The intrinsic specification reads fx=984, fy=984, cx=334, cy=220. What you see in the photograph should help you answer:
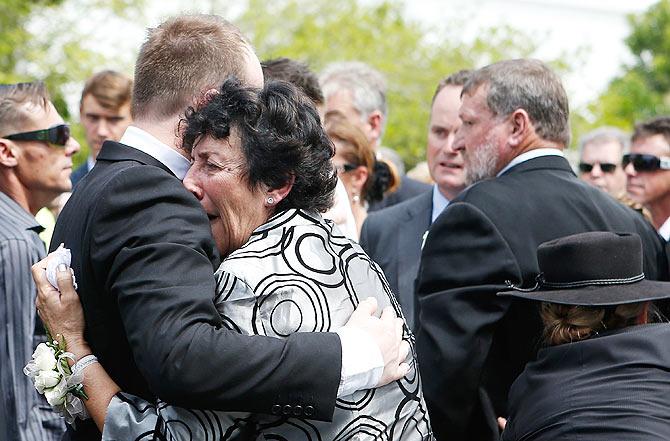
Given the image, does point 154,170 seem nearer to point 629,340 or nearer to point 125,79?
point 629,340

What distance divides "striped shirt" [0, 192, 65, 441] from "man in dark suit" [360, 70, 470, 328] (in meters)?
2.03

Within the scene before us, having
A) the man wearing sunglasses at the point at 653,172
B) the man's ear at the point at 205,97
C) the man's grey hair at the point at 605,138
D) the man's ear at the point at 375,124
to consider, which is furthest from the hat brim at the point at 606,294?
the man's grey hair at the point at 605,138

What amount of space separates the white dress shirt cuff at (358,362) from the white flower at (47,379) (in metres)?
0.89

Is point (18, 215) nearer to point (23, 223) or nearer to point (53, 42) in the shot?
point (23, 223)

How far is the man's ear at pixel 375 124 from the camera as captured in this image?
7.17 meters

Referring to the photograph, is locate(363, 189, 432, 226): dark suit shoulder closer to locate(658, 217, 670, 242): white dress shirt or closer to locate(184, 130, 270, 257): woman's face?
locate(658, 217, 670, 242): white dress shirt

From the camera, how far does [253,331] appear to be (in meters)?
2.71

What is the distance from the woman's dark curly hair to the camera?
2891 mm

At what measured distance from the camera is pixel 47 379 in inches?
117

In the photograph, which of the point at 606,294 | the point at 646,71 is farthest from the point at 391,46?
the point at 646,71

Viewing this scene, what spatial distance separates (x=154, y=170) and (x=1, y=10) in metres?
19.2

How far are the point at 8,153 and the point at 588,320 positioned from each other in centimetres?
354

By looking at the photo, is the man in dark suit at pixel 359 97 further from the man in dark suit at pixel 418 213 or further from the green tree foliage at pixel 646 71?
the green tree foliage at pixel 646 71

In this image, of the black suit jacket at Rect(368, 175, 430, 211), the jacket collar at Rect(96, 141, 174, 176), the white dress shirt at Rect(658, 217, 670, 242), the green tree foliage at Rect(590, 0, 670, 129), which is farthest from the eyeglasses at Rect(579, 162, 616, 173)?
the green tree foliage at Rect(590, 0, 670, 129)
